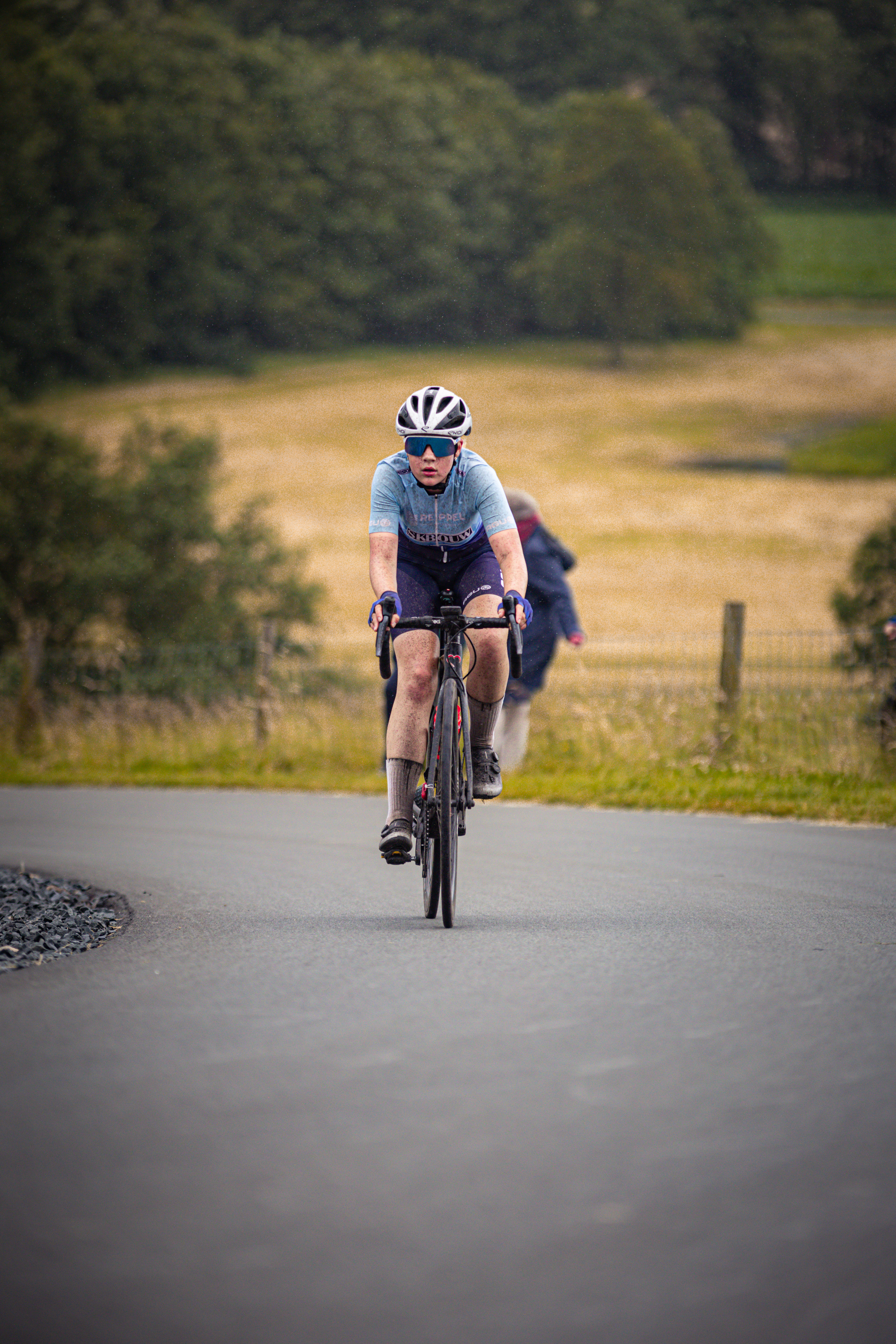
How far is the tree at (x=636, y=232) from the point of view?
232ft

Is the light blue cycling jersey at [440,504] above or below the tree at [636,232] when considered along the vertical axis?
below

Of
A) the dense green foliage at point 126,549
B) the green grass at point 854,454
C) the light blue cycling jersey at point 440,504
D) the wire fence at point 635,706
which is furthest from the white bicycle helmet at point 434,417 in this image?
the green grass at point 854,454

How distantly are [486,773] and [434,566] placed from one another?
3.31ft

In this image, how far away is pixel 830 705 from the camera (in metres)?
14.4

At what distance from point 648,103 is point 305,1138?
78635 millimetres

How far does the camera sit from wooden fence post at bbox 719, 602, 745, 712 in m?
14.9

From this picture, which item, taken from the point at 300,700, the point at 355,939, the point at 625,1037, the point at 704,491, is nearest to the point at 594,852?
the point at 355,939

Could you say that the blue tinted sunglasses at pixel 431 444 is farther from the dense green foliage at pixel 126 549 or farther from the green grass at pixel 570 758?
the dense green foliage at pixel 126 549

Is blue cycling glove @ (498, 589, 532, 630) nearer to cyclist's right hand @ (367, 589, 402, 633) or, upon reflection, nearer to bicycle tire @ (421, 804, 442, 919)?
cyclist's right hand @ (367, 589, 402, 633)

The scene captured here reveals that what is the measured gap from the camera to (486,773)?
7371mm

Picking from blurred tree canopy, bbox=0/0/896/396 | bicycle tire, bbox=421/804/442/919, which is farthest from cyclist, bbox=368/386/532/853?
blurred tree canopy, bbox=0/0/896/396

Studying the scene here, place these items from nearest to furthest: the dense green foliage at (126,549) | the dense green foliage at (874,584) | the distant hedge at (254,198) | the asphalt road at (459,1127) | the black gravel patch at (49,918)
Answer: the asphalt road at (459,1127) < the black gravel patch at (49,918) < the dense green foliage at (874,584) < the dense green foliage at (126,549) < the distant hedge at (254,198)

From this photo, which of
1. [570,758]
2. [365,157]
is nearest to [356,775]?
[570,758]

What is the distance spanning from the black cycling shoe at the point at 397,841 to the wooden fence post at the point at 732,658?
8326mm
